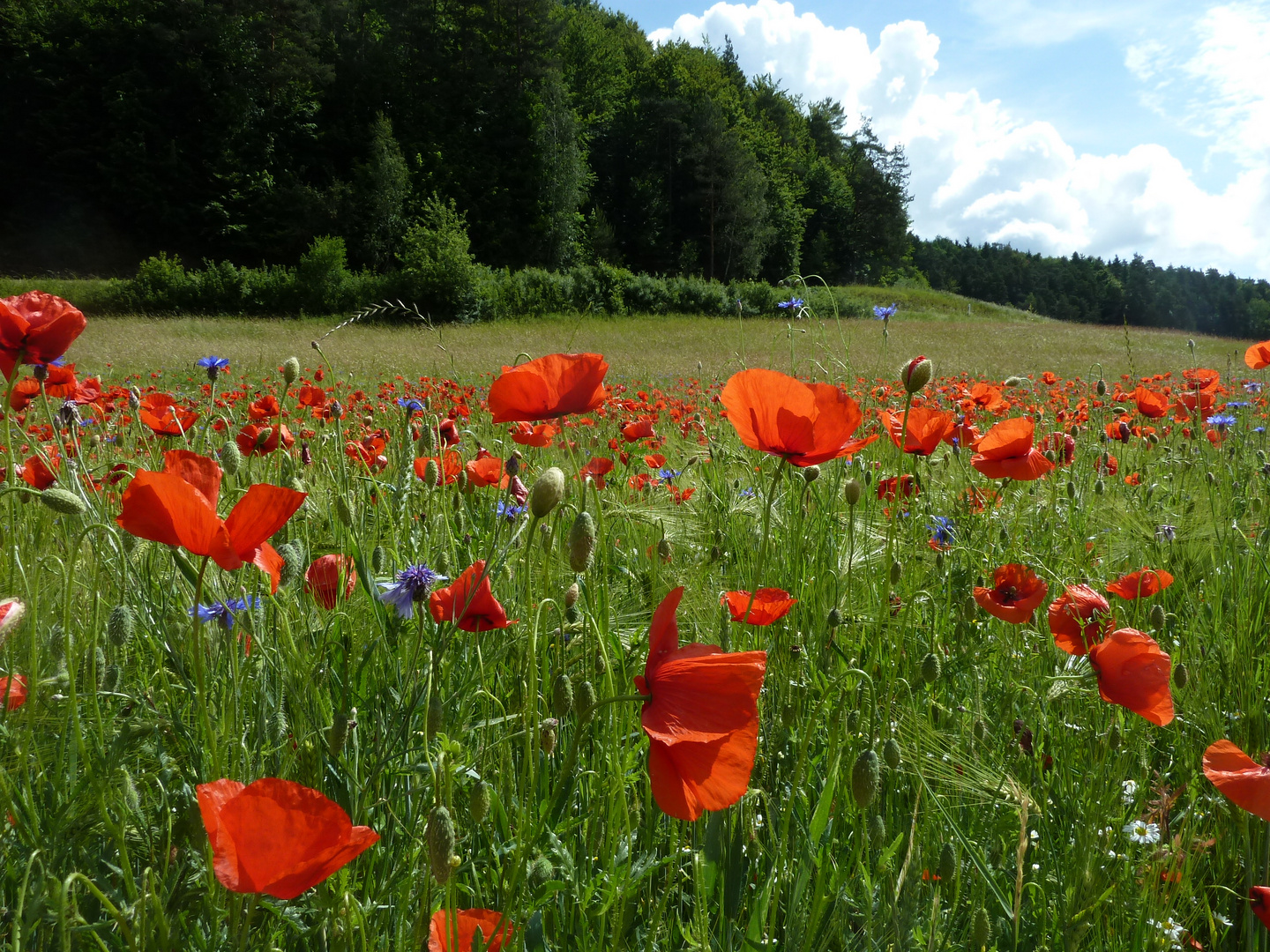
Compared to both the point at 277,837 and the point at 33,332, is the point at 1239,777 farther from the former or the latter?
the point at 33,332

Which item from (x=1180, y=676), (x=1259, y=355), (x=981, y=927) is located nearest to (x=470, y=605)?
(x=981, y=927)

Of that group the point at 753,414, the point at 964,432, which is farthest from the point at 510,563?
the point at 964,432

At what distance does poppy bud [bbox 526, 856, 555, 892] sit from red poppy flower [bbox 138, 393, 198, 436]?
124cm

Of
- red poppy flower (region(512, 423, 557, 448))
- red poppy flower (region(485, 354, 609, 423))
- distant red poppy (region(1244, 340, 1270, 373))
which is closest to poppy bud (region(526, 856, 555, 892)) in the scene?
red poppy flower (region(485, 354, 609, 423))

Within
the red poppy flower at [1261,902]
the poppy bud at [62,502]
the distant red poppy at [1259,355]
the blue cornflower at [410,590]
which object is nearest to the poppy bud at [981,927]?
the red poppy flower at [1261,902]

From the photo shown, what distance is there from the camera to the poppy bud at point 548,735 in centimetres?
94

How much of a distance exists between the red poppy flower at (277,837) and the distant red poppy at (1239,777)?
Answer: 80cm

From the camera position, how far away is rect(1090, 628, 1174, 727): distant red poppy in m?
0.97

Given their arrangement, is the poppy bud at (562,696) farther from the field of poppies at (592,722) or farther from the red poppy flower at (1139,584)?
the red poppy flower at (1139,584)

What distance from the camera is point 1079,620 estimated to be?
3.96 feet

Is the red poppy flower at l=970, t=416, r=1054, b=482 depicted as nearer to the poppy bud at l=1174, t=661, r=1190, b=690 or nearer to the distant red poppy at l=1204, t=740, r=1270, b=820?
the poppy bud at l=1174, t=661, r=1190, b=690

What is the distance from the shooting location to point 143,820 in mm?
848

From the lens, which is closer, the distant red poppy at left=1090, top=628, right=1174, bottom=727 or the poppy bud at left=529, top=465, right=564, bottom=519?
the poppy bud at left=529, top=465, right=564, bottom=519

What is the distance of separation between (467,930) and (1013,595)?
966 mm
